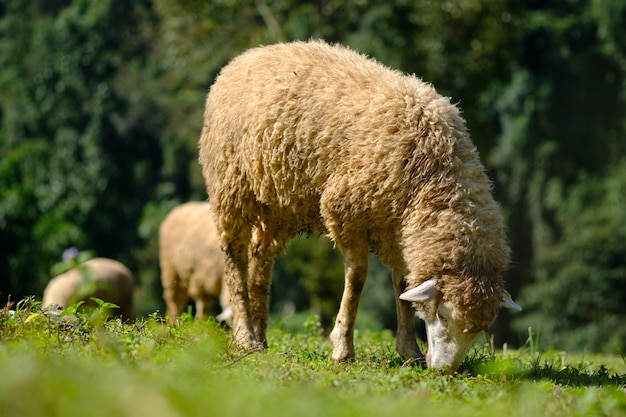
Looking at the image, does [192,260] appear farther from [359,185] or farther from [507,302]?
[507,302]

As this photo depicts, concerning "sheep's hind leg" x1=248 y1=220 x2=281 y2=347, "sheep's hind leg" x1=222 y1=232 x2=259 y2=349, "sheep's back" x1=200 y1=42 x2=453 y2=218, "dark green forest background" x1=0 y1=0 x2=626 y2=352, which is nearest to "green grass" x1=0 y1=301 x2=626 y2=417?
"sheep's hind leg" x1=222 y1=232 x2=259 y2=349

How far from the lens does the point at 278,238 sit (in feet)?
26.7

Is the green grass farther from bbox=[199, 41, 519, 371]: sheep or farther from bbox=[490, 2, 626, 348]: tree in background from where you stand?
bbox=[490, 2, 626, 348]: tree in background

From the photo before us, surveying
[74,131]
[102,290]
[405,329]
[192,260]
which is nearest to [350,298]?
[405,329]

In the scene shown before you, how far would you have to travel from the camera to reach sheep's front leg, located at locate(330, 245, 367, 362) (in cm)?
693

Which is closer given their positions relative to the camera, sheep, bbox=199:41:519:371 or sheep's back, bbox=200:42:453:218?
sheep, bbox=199:41:519:371

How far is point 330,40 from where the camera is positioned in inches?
961

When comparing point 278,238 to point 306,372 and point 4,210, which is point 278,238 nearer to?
point 306,372

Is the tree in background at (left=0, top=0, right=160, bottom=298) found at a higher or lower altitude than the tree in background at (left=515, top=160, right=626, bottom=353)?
higher

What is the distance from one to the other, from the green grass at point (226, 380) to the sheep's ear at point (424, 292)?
1.47ft

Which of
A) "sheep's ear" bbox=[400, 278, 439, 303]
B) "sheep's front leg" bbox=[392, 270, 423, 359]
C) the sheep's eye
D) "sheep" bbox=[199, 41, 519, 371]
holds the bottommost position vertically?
"sheep's front leg" bbox=[392, 270, 423, 359]

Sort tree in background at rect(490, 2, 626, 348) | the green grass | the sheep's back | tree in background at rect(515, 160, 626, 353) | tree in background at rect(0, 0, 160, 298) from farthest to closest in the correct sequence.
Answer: tree in background at rect(490, 2, 626, 348) → tree in background at rect(0, 0, 160, 298) → tree in background at rect(515, 160, 626, 353) → the sheep's back → the green grass

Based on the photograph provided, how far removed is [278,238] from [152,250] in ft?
65.7

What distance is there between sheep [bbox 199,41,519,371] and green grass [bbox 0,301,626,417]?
395 millimetres
